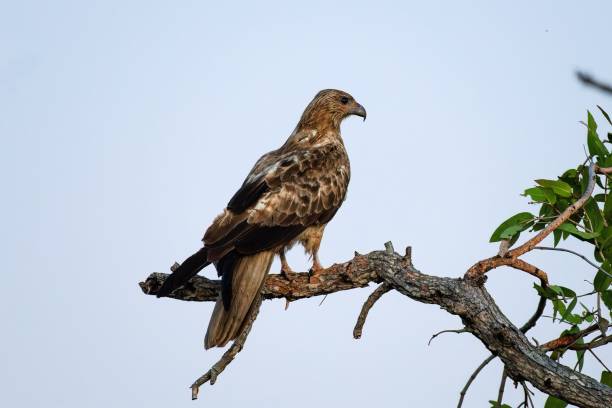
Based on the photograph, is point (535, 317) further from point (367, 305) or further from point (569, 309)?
point (367, 305)

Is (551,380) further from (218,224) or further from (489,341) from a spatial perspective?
(218,224)

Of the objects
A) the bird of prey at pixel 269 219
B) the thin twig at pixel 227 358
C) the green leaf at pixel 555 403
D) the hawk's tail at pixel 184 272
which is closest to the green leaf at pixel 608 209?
the green leaf at pixel 555 403

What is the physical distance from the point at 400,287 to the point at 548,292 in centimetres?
86

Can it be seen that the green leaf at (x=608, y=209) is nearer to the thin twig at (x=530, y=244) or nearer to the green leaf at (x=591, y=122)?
the thin twig at (x=530, y=244)

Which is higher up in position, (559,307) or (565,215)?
(565,215)

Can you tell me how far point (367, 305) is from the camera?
4367 mm

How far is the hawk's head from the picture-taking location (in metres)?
7.06

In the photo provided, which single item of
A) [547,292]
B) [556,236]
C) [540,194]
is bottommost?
[547,292]

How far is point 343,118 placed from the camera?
23.7 feet

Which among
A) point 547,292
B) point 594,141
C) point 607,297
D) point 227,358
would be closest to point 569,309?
point 547,292

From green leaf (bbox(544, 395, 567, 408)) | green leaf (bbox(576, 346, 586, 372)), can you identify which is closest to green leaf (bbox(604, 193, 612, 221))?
green leaf (bbox(576, 346, 586, 372))

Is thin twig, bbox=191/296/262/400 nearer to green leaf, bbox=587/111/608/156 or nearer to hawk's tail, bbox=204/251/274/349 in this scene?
hawk's tail, bbox=204/251/274/349

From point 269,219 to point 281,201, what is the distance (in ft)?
0.76

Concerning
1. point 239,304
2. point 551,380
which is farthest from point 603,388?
point 239,304
